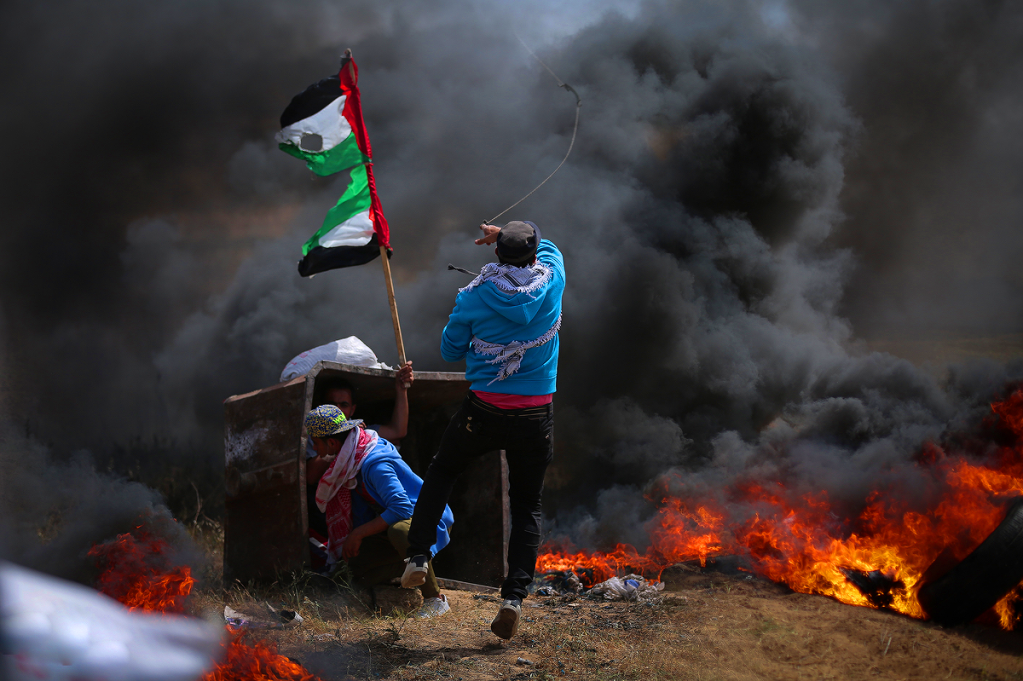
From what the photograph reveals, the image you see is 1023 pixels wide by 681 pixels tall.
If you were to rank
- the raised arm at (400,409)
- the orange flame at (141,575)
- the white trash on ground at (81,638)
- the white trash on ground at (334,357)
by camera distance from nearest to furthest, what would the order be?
the white trash on ground at (81,638) < the orange flame at (141,575) < the raised arm at (400,409) < the white trash on ground at (334,357)

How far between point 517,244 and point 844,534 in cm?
431

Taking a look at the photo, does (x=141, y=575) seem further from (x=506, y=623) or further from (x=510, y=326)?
(x=510, y=326)

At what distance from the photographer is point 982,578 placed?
4316 millimetres

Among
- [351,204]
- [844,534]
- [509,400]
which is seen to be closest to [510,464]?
[509,400]

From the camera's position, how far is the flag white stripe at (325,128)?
4969 millimetres

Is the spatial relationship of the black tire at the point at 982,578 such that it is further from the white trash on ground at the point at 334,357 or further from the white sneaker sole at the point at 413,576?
the white trash on ground at the point at 334,357

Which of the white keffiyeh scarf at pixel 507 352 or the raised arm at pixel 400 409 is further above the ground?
the white keffiyeh scarf at pixel 507 352

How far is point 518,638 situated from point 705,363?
6.14 meters

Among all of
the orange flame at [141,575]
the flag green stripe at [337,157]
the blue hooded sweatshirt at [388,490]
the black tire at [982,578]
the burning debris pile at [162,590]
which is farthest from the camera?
the flag green stripe at [337,157]

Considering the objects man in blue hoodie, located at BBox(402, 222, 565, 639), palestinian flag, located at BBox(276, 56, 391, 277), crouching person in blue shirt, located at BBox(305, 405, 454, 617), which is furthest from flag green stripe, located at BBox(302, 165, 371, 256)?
man in blue hoodie, located at BBox(402, 222, 565, 639)

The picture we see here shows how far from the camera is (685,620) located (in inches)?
176

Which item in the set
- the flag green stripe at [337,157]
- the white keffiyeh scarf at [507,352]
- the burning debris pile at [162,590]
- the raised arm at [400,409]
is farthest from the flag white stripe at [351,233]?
the burning debris pile at [162,590]

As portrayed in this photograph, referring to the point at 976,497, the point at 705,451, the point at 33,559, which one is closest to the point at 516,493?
the point at 33,559

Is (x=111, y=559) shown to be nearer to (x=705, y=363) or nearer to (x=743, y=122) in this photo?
(x=705, y=363)
